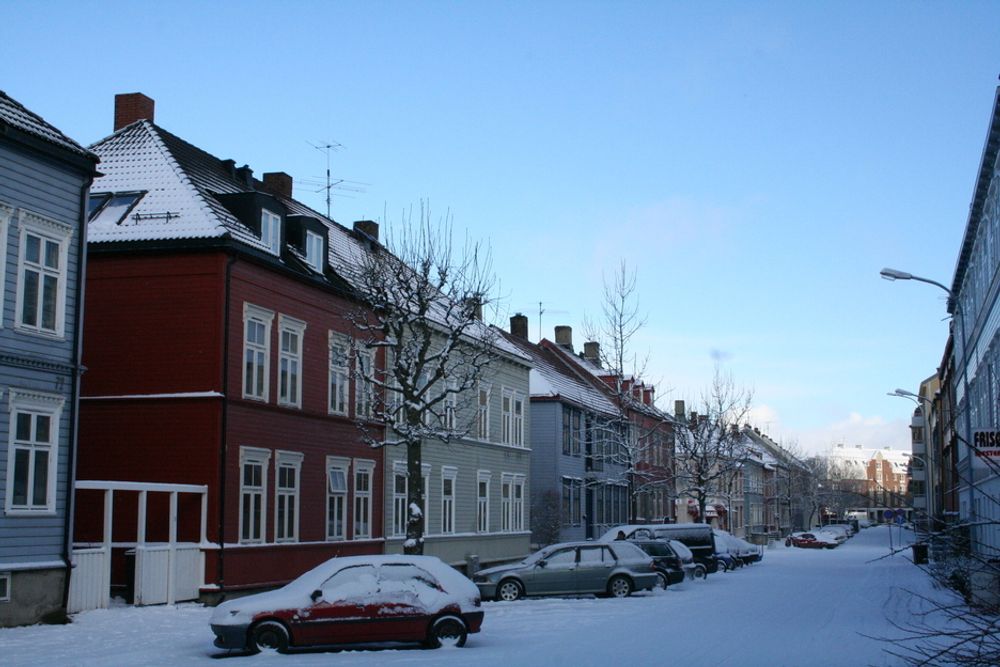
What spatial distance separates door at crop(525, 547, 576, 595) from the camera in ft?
93.1

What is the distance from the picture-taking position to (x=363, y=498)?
108ft

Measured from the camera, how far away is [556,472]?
5066 cm

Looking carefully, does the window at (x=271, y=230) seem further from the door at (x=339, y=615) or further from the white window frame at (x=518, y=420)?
the white window frame at (x=518, y=420)

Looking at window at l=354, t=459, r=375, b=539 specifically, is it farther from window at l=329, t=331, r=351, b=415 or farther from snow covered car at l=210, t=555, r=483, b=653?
snow covered car at l=210, t=555, r=483, b=653

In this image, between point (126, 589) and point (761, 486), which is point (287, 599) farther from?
point (761, 486)

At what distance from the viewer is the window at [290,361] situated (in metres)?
28.3

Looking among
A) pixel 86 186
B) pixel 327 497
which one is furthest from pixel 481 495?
pixel 86 186

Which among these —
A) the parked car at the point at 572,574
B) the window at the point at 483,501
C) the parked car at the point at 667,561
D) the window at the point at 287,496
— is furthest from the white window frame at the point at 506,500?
the window at the point at 287,496

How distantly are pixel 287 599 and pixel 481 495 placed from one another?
81.4 ft

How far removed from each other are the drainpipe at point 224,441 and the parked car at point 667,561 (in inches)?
499

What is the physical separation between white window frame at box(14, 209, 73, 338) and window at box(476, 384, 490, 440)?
20765 mm

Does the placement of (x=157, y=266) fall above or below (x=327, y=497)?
above

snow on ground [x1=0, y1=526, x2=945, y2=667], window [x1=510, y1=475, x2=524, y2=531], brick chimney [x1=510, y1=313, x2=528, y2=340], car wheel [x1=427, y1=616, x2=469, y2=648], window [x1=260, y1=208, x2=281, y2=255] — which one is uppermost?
brick chimney [x1=510, y1=313, x2=528, y2=340]

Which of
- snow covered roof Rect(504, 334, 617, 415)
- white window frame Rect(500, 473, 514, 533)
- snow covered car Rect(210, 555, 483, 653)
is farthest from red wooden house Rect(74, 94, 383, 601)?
snow covered roof Rect(504, 334, 617, 415)
